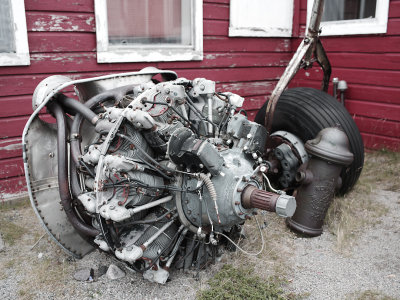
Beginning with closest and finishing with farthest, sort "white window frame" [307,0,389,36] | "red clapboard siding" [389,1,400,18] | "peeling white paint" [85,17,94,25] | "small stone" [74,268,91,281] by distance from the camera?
1. "small stone" [74,268,91,281]
2. "peeling white paint" [85,17,94,25]
3. "red clapboard siding" [389,1,400,18]
4. "white window frame" [307,0,389,36]

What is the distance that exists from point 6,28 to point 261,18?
3168 mm

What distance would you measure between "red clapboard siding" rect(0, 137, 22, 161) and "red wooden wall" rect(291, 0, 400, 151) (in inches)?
157

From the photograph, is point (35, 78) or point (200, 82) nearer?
point (200, 82)

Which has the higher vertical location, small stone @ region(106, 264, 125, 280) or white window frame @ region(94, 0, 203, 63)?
white window frame @ region(94, 0, 203, 63)

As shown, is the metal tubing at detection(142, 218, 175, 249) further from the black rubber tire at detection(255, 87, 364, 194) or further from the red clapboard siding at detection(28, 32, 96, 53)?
the red clapboard siding at detection(28, 32, 96, 53)

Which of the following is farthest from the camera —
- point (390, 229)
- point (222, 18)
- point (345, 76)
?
point (345, 76)

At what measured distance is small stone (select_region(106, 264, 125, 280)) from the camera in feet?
9.06

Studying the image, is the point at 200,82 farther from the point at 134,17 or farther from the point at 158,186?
the point at 134,17

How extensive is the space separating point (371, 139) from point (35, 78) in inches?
163

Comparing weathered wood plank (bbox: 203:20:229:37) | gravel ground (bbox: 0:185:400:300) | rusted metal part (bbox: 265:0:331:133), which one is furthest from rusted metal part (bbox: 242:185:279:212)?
weathered wood plank (bbox: 203:20:229:37)

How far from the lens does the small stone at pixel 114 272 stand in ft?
9.06

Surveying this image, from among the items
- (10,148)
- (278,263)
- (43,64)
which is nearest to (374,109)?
(278,263)

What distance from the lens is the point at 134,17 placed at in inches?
173

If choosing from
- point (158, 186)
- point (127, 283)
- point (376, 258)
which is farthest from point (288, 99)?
point (127, 283)
